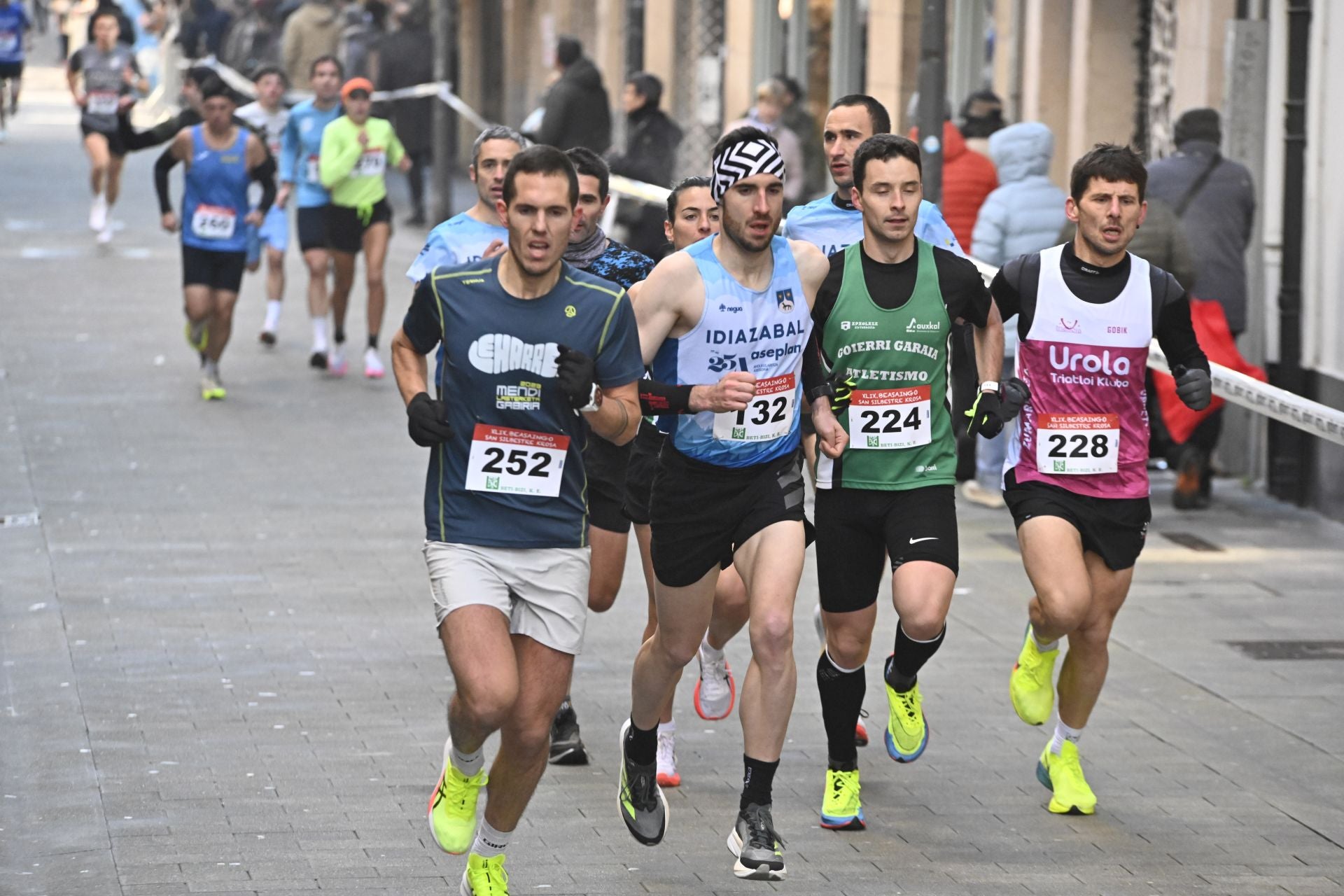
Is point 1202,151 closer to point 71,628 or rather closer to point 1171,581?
point 1171,581

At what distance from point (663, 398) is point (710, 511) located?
0.44 m

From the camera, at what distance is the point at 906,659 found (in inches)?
273

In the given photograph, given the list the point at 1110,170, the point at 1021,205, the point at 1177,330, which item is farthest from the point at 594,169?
the point at 1021,205

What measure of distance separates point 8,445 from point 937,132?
18.2 ft

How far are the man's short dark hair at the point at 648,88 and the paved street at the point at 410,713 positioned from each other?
4.64 metres

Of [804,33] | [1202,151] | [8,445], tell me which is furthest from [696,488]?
[804,33]

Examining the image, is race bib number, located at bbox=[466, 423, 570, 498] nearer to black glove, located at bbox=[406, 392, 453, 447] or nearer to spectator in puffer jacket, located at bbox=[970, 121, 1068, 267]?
black glove, located at bbox=[406, 392, 453, 447]

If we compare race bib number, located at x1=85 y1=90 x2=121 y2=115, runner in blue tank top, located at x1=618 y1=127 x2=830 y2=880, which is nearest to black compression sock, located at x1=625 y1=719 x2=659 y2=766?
runner in blue tank top, located at x1=618 y1=127 x2=830 y2=880

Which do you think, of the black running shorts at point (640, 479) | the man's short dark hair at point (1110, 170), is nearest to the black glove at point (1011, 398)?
the man's short dark hair at point (1110, 170)

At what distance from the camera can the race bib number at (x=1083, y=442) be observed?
697cm

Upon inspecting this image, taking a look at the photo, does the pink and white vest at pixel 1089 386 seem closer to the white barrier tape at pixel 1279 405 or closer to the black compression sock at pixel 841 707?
the black compression sock at pixel 841 707

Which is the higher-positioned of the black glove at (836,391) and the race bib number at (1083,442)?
the black glove at (836,391)

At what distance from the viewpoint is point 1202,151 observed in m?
12.8

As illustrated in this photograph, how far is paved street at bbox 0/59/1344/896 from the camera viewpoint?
21.4 ft
